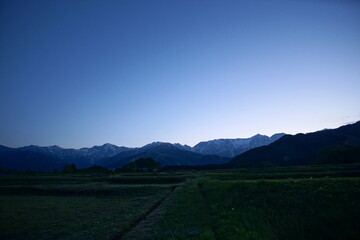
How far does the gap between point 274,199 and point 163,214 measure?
47.4 feet

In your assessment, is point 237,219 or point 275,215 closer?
point 237,219

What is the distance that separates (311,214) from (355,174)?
41311mm

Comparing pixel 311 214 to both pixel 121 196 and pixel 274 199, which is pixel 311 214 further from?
pixel 121 196

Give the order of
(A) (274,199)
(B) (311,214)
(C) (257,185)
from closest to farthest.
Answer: (B) (311,214)
(A) (274,199)
(C) (257,185)

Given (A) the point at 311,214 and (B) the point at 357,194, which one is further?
(B) the point at 357,194

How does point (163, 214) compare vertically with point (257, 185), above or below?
below

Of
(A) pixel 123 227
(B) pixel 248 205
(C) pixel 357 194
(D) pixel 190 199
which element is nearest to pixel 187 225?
(A) pixel 123 227

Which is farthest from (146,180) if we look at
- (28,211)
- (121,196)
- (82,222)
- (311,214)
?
(311,214)

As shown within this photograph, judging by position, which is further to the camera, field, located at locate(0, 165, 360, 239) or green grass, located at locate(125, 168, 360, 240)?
field, located at locate(0, 165, 360, 239)

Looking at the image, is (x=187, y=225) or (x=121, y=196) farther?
(x=121, y=196)

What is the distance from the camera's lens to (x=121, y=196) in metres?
45.4

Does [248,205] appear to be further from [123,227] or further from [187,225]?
[123,227]

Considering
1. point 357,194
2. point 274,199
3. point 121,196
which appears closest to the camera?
point 357,194

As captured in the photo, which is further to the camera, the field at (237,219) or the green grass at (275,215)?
the field at (237,219)
